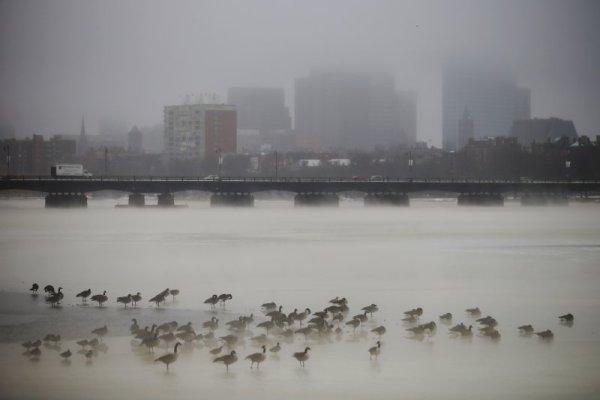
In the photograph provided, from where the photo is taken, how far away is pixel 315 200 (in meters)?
151

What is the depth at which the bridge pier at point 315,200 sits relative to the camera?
14975 cm

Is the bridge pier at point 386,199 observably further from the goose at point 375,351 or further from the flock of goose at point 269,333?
the goose at point 375,351

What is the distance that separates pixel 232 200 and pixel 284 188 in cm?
774

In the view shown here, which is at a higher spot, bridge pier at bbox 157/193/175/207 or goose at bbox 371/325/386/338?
goose at bbox 371/325/386/338

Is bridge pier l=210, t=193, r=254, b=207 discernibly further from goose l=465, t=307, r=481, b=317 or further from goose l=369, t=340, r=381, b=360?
goose l=369, t=340, r=381, b=360

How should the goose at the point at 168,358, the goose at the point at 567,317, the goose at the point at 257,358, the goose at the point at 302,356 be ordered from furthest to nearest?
the goose at the point at 567,317, the goose at the point at 302,356, the goose at the point at 257,358, the goose at the point at 168,358

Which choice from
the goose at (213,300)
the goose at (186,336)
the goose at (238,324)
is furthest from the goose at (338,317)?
the goose at (186,336)

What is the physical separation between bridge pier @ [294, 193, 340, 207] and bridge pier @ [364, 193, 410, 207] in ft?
18.4

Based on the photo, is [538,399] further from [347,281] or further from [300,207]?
[300,207]

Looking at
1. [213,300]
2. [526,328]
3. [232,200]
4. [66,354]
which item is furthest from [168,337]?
[232,200]

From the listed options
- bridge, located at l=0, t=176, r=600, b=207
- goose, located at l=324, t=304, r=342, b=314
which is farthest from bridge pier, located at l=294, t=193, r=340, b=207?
goose, located at l=324, t=304, r=342, b=314

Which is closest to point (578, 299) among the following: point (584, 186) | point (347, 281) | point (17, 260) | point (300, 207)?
point (347, 281)

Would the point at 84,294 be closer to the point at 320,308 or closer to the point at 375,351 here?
the point at 320,308

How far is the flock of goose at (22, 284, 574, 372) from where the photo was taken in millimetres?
24219
